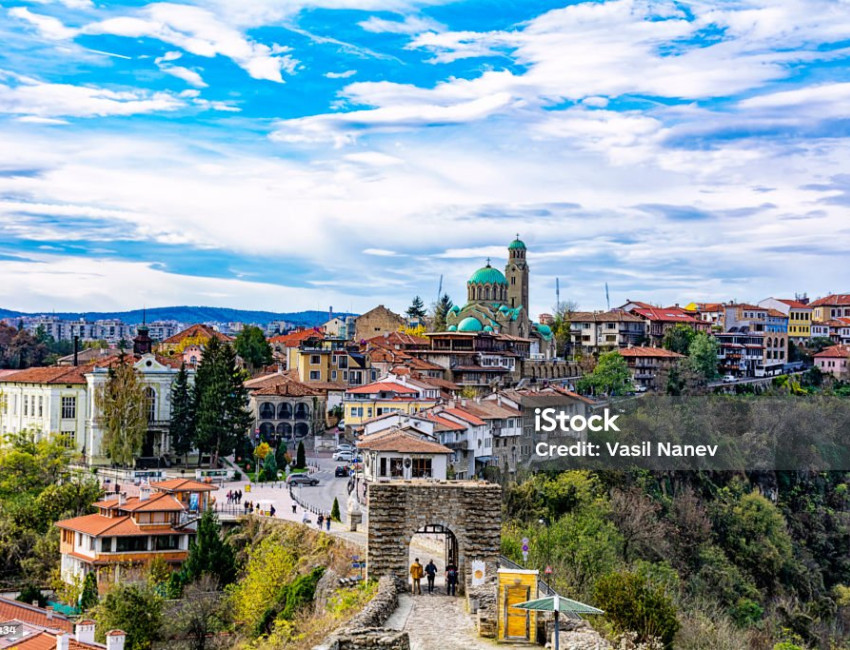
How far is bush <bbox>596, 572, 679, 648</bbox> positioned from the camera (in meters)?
17.6

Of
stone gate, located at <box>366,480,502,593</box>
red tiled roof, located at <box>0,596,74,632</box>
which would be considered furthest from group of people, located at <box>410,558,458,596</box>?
red tiled roof, located at <box>0,596,74,632</box>

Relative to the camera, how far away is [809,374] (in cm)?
8712

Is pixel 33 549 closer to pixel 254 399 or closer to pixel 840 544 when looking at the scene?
pixel 254 399

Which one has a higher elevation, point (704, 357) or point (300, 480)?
point (704, 357)

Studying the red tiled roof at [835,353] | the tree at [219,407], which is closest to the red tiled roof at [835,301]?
the red tiled roof at [835,353]

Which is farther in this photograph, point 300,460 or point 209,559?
point 300,460

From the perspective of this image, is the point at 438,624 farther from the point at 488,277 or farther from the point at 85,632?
the point at 488,277

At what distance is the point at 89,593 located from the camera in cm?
3061

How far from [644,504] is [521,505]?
30.3 feet

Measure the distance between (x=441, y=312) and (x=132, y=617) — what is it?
8203cm

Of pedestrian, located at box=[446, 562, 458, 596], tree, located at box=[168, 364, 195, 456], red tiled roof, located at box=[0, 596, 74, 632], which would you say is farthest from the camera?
tree, located at box=[168, 364, 195, 456]

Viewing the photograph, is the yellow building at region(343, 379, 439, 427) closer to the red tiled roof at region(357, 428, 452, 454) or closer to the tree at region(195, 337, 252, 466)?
the tree at region(195, 337, 252, 466)

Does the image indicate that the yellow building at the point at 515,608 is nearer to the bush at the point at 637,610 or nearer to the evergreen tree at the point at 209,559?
the bush at the point at 637,610

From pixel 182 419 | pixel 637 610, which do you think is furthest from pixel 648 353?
pixel 637 610
